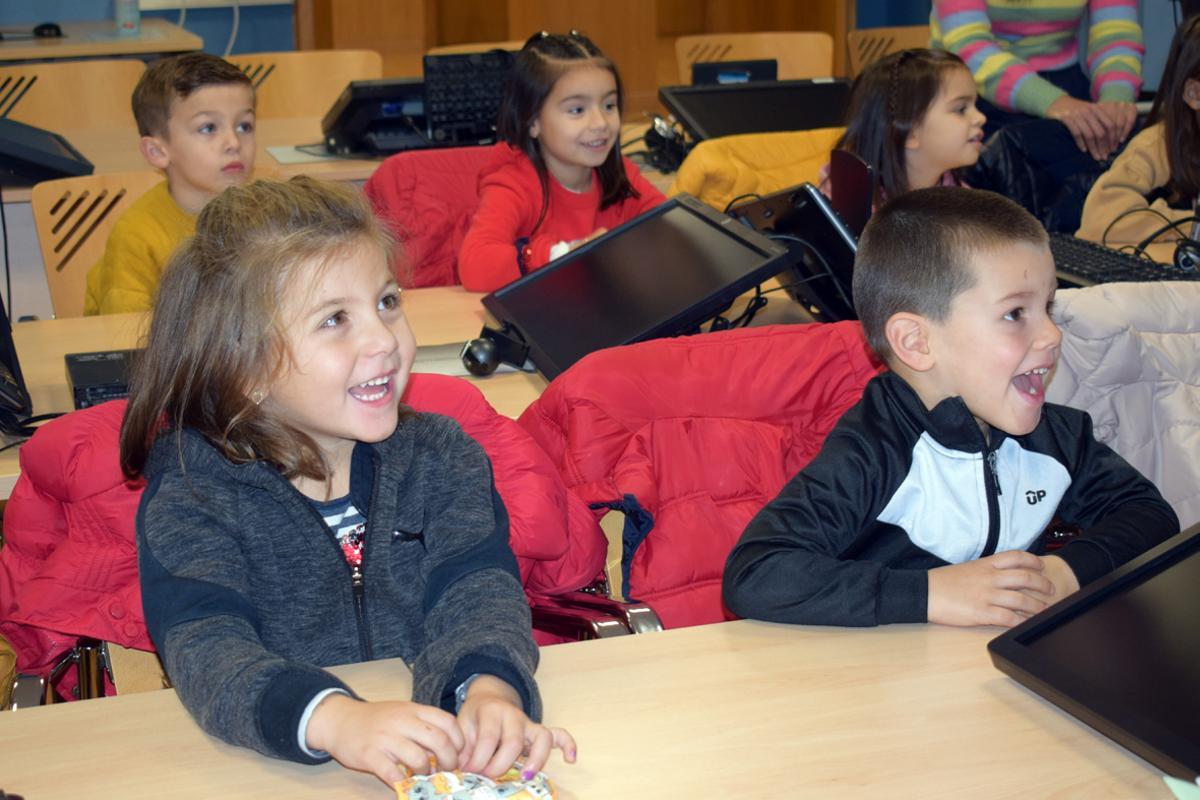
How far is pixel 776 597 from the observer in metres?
1.27

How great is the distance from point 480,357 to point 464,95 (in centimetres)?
160

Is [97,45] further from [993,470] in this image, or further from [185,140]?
[993,470]

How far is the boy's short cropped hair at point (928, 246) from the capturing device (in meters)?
1.46

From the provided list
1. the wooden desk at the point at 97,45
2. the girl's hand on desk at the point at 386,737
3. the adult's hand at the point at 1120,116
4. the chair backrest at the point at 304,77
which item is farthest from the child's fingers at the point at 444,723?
the wooden desk at the point at 97,45

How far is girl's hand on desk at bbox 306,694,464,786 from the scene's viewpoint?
1010 millimetres

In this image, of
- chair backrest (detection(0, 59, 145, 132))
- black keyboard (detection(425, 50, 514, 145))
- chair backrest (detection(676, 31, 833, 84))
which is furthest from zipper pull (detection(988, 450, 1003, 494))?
chair backrest (detection(676, 31, 833, 84))

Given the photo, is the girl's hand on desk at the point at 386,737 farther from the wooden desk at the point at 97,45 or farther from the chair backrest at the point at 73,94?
the wooden desk at the point at 97,45

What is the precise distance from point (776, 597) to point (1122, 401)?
725 millimetres

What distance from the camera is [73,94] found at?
3.69 meters

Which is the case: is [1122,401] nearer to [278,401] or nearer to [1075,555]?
[1075,555]

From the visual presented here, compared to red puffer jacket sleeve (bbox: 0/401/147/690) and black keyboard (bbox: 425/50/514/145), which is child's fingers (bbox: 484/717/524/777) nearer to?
red puffer jacket sleeve (bbox: 0/401/147/690)

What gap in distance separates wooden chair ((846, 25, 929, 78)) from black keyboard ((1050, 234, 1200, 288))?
2.73m

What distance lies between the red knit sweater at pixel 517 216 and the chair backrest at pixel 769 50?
66.9 inches

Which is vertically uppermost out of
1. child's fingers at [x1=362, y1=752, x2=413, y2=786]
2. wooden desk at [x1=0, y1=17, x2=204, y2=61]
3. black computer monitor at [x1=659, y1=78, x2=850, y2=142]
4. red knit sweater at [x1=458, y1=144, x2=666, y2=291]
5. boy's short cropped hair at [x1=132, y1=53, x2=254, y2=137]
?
wooden desk at [x1=0, y1=17, x2=204, y2=61]
